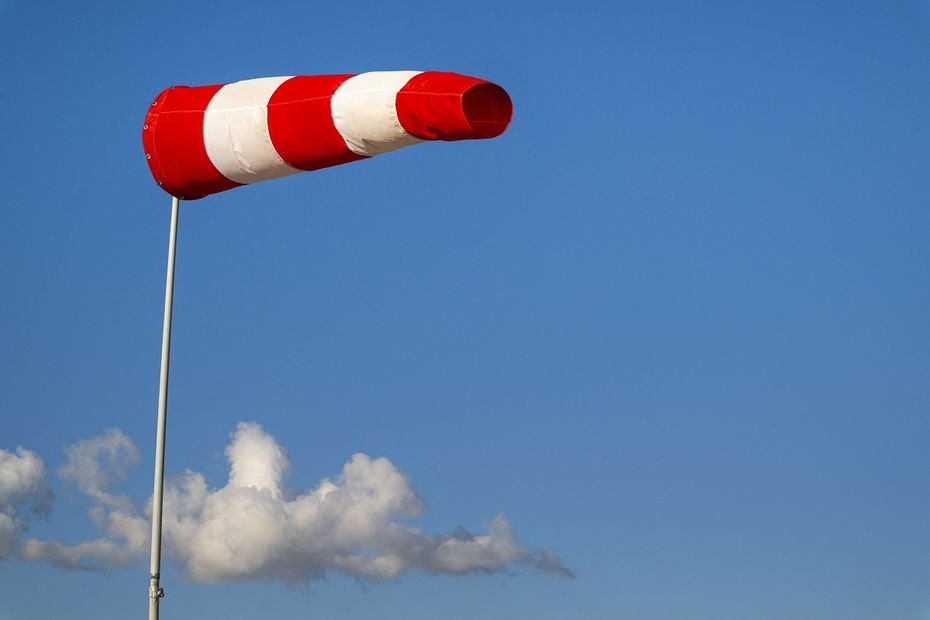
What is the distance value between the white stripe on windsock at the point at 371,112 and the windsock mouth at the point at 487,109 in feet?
2.73

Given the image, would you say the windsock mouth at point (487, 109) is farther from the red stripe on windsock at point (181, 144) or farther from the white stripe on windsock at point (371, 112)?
the red stripe on windsock at point (181, 144)

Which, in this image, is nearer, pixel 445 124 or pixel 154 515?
pixel 445 124

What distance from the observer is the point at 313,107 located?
15.1 meters

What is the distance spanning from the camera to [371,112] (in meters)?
14.4

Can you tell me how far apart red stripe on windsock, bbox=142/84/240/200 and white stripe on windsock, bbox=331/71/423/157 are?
218 centimetres

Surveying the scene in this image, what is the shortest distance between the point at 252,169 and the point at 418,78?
2.95 metres

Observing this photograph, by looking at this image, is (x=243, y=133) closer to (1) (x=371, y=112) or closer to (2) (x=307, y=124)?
(2) (x=307, y=124)

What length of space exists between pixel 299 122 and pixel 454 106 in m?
2.43

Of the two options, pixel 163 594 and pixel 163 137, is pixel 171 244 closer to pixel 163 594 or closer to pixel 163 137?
pixel 163 137

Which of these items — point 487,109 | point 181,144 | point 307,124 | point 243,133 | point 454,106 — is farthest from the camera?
point 181,144

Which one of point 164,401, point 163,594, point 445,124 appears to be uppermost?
point 445,124

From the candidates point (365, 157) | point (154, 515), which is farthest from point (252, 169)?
point (154, 515)

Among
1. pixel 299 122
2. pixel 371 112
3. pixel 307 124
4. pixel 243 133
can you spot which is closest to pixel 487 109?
pixel 371 112

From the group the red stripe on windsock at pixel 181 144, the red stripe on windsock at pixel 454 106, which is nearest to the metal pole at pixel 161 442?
the red stripe on windsock at pixel 181 144
